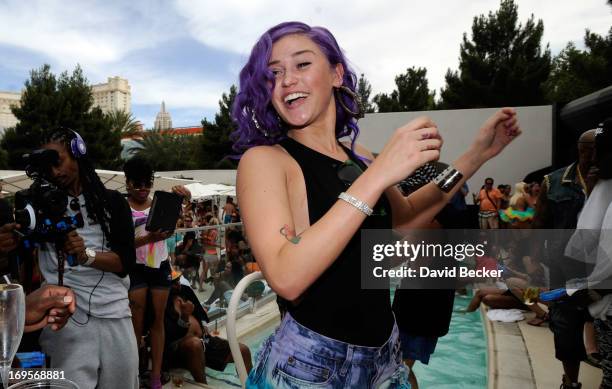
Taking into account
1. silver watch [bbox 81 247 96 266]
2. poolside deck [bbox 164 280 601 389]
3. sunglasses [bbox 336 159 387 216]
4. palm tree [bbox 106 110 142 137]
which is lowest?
poolside deck [bbox 164 280 601 389]

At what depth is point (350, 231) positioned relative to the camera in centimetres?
95

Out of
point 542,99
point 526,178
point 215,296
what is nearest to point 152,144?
point 542,99

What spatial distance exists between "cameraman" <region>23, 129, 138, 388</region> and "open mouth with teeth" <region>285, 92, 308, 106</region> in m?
1.42

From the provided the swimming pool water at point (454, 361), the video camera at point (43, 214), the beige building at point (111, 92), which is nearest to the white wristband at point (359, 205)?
the video camera at point (43, 214)

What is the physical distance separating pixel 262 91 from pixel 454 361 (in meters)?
6.94

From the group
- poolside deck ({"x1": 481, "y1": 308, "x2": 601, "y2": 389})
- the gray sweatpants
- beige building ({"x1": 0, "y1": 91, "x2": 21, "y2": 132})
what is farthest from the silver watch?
beige building ({"x1": 0, "y1": 91, "x2": 21, "y2": 132})

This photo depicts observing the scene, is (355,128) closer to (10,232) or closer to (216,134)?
(10,232)

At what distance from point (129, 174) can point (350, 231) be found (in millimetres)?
3648

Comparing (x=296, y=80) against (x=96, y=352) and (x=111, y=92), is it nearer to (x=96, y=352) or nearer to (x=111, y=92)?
(x=96, y=352)

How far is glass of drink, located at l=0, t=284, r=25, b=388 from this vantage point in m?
1.03

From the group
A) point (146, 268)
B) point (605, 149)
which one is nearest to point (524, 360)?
point (605, 149)

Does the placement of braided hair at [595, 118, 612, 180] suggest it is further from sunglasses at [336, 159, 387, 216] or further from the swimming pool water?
the swimming pool water

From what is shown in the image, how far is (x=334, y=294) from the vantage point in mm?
1200

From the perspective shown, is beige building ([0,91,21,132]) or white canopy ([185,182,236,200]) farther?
beige building ([0,91,21,132])
